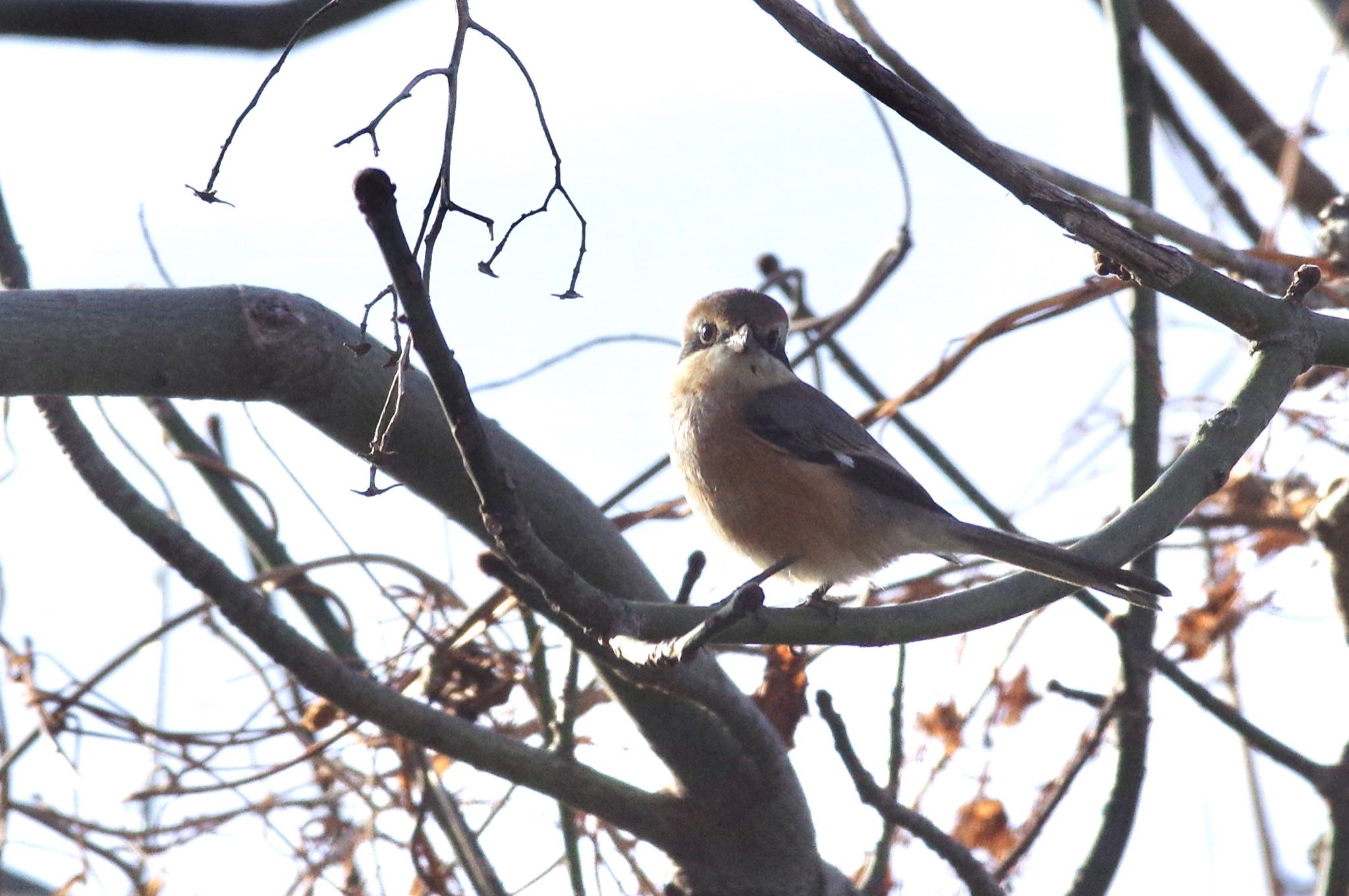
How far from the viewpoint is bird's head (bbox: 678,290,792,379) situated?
3.90 m

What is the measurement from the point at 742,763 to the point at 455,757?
0.65 meters

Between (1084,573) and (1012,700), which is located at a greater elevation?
(1012,700)

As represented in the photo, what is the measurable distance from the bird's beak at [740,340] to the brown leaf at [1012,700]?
3.95 ft

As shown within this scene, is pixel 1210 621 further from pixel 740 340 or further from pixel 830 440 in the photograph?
pixel 740 340

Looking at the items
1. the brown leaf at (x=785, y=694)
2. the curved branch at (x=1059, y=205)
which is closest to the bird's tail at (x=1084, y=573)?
the curved branch at (x=1059, y=205)

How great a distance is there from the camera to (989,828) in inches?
149

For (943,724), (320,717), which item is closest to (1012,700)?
(943,724)

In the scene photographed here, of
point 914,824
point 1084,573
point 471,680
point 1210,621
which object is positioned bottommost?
point 914,824

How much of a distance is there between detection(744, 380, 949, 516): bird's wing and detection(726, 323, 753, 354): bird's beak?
0.20 metres

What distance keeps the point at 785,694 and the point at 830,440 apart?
0.68 m

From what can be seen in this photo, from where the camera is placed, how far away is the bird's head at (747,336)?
3.90 meters

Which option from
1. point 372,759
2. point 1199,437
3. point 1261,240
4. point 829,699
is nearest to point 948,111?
point 1199,437

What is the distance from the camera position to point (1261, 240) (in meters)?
4.41

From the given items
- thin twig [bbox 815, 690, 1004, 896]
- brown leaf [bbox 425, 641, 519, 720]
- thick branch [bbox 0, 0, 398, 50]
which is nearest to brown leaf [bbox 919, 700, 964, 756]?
thin twig [bbox 815, 690, 1004, 896]
